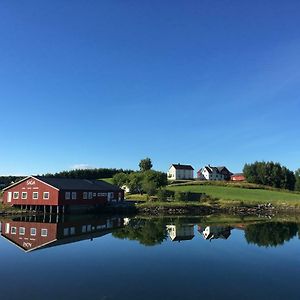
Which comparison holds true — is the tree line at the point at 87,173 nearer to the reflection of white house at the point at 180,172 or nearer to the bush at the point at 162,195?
the reflection of white house at the point at 180,172

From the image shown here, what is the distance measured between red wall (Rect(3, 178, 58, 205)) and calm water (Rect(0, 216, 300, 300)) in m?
19.2

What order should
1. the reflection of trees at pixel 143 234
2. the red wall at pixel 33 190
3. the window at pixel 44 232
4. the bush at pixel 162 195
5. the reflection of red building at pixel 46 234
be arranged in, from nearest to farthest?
the reflection of red building at pixel 46 234
the reflection of trees at pixel 143 234
the window at pixel 44 232
the red wall at pixel 33 190
the bush at pixel 162 195

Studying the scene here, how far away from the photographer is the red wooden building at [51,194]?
55.5m

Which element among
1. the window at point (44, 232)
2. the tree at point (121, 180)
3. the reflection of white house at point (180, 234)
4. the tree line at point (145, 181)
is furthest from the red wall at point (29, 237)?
the tree at point (121, 180)

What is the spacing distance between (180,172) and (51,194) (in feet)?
270

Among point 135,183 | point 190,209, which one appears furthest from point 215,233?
point 135,183

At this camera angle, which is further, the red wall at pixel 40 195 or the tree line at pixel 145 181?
the tree line at pixel 145 181

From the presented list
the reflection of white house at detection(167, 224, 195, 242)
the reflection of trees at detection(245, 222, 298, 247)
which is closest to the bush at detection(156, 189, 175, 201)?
the reflection of white house at detection(167, 224, 195, 242)

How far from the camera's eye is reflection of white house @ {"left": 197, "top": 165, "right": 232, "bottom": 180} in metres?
139

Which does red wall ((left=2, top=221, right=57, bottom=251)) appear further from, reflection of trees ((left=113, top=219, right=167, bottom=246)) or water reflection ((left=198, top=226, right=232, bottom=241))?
water reflection ((left=198, top=226, right=232, bottom=241))

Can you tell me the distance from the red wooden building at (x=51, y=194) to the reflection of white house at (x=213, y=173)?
80532mm

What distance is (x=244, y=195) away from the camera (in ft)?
264

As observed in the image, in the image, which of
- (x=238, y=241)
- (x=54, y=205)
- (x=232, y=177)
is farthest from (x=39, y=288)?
(x=232, y=177)

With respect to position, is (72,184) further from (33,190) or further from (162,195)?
(162,195)
